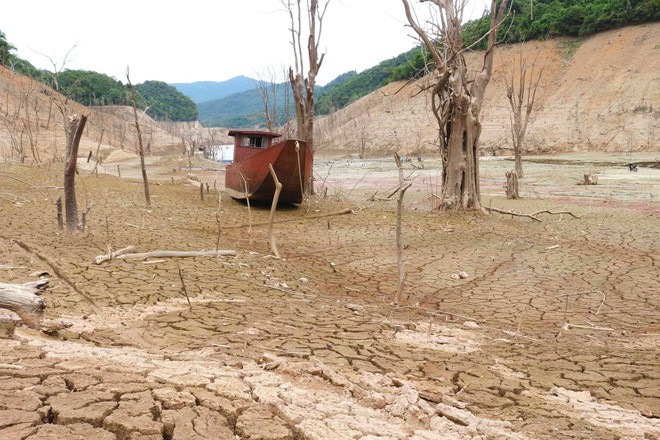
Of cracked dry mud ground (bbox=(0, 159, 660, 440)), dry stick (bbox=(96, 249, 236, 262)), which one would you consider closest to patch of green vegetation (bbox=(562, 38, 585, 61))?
cracked dry mud ground (bbox=(0, 159, 660, 440))

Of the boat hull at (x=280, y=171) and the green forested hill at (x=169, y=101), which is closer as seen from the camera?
the boat hull at (x=280, y=171)

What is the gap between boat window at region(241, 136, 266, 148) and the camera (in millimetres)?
13375

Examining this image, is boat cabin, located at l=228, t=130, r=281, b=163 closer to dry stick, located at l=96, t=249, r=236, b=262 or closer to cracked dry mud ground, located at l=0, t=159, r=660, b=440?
cracked dry mud ground, located at l=0, t=159, r=660, b=440

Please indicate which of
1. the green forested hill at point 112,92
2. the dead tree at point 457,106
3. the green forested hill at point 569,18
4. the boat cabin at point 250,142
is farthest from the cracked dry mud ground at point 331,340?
the green forested hill at point 112,92

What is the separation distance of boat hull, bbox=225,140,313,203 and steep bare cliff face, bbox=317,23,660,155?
74.6 feet

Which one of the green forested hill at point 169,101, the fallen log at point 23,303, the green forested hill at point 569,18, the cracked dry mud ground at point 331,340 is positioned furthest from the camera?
the green forested hill at point 169,101

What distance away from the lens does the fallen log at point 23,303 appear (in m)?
2.89

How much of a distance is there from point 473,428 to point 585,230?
775 centimetres

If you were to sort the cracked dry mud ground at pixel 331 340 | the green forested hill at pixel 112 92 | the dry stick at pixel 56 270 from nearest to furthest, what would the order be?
1. the cracked dry mud ground at pixel 331 340
2. the dry stick at pixel 56 270
3. the green forested hill at pixel 112 92

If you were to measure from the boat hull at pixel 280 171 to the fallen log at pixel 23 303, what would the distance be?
7.86m

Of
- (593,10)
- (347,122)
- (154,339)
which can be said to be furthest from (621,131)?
(154,339)

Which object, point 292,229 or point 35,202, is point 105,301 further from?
point 35,202

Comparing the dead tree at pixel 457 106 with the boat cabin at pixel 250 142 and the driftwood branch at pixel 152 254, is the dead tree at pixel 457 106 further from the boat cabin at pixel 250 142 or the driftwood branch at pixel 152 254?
the driftwood branch at pixel 152 254

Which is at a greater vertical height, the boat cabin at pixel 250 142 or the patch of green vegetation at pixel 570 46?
the patch of green vegetation at pixel 570 46
